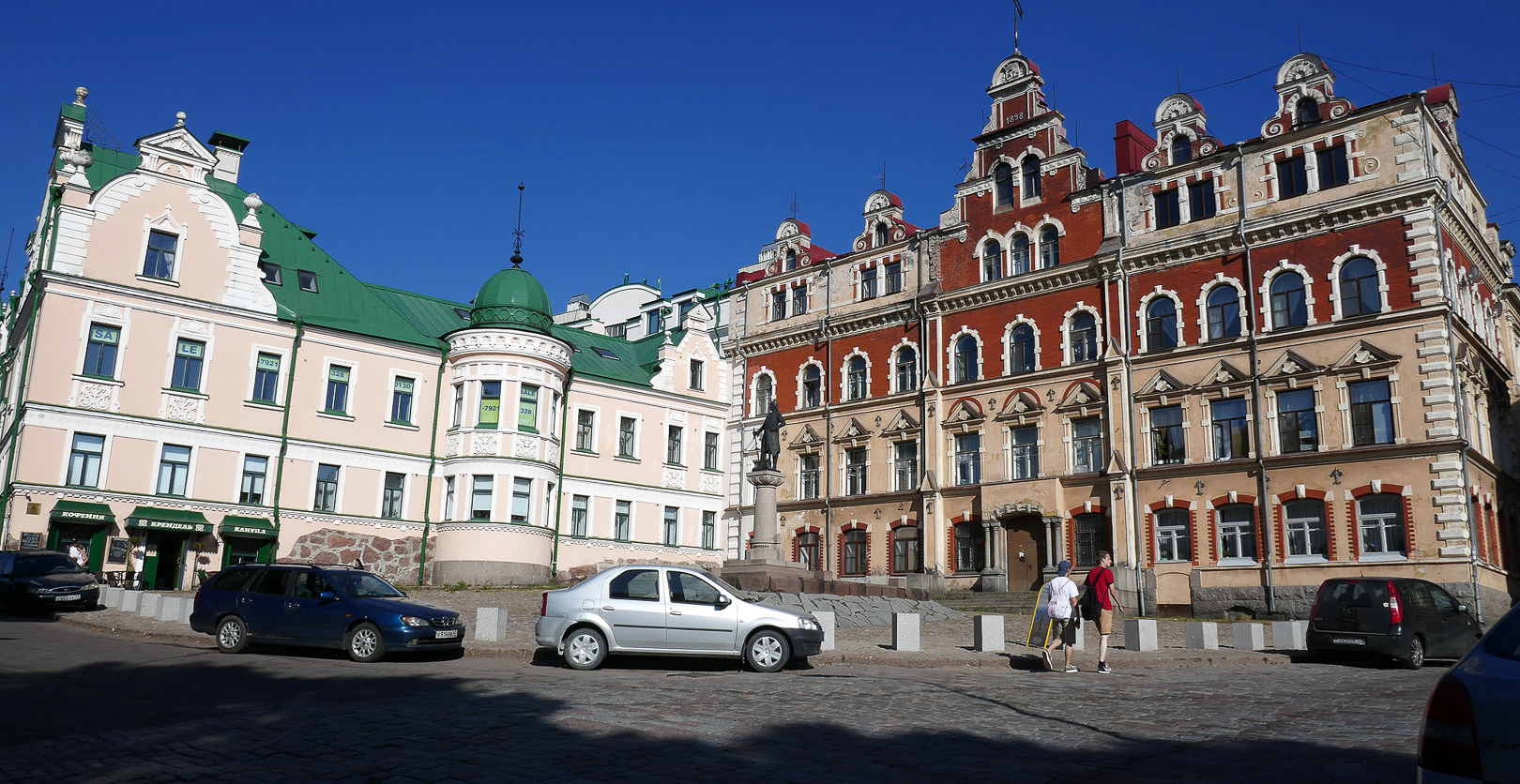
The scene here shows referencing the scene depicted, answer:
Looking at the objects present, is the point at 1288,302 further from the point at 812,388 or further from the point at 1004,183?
the point at 812,388

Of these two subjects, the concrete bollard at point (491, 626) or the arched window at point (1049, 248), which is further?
the arched window at point (1049, 248)

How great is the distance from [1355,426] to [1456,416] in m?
2.73

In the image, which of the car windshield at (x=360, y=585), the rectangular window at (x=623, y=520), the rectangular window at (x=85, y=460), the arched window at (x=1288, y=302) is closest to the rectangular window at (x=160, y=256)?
the rectangular window at (x=85, y=460)

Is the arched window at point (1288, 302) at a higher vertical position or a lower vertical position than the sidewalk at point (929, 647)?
higher

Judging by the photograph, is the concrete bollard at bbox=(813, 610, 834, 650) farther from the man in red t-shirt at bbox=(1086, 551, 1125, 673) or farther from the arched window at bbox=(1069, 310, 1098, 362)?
the arched window at bbox=(1069, 310, 1098, 362)

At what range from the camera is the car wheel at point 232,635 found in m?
18.0

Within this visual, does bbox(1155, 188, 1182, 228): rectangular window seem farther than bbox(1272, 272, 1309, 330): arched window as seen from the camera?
Yes

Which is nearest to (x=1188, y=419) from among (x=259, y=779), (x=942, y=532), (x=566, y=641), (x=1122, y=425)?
(x=1122, y=425)

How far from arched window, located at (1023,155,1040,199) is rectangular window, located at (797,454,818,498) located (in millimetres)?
14673

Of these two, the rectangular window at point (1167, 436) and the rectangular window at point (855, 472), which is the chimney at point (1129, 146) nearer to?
the rectangular window at point (1167, 436)

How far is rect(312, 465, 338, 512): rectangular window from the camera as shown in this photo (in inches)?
1448

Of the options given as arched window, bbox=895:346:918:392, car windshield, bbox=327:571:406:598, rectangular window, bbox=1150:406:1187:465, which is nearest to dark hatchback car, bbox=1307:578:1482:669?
rectangular window, bbox=1150:406:1187:465

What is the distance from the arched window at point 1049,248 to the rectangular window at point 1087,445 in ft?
20.6

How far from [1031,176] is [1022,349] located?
6.94 m
